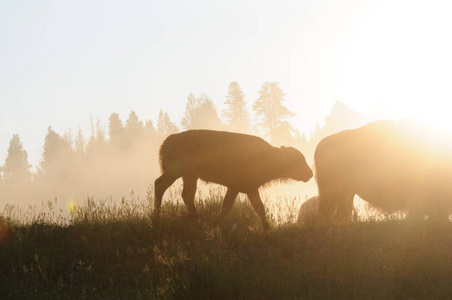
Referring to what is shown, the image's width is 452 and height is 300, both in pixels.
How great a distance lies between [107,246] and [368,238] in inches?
183

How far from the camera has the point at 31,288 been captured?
604 cm

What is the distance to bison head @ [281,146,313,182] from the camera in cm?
918

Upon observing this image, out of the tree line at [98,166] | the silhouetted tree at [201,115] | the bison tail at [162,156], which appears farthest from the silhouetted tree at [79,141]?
the bison tail at [162,156]

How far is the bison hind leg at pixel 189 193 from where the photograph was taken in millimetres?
8961

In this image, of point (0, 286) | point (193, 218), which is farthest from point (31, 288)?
point (193, 218)

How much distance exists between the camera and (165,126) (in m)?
80.6

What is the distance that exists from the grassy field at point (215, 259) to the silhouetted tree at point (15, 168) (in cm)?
7739

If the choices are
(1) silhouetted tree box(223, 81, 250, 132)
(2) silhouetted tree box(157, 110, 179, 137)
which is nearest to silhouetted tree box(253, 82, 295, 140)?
(1) silhouetted tree box(223, 81, 250, 132)

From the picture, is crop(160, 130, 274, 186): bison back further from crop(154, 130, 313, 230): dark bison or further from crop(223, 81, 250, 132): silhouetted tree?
crop(223, 81, 250, 132): silhouetted tree

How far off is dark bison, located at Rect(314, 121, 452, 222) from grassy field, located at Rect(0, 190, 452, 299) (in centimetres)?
68

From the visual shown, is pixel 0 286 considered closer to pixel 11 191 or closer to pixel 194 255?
pixel 194 255

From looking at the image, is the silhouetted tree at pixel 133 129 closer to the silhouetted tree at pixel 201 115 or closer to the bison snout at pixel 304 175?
the silhouetted tree at pixel 201 115

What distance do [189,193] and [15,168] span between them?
7944 centimetres

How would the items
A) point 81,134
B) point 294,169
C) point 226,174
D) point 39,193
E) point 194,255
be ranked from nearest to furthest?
1. point 194,255
2. point 226,174
3. point 294,169
4. point 39,193
5. point 81,134
